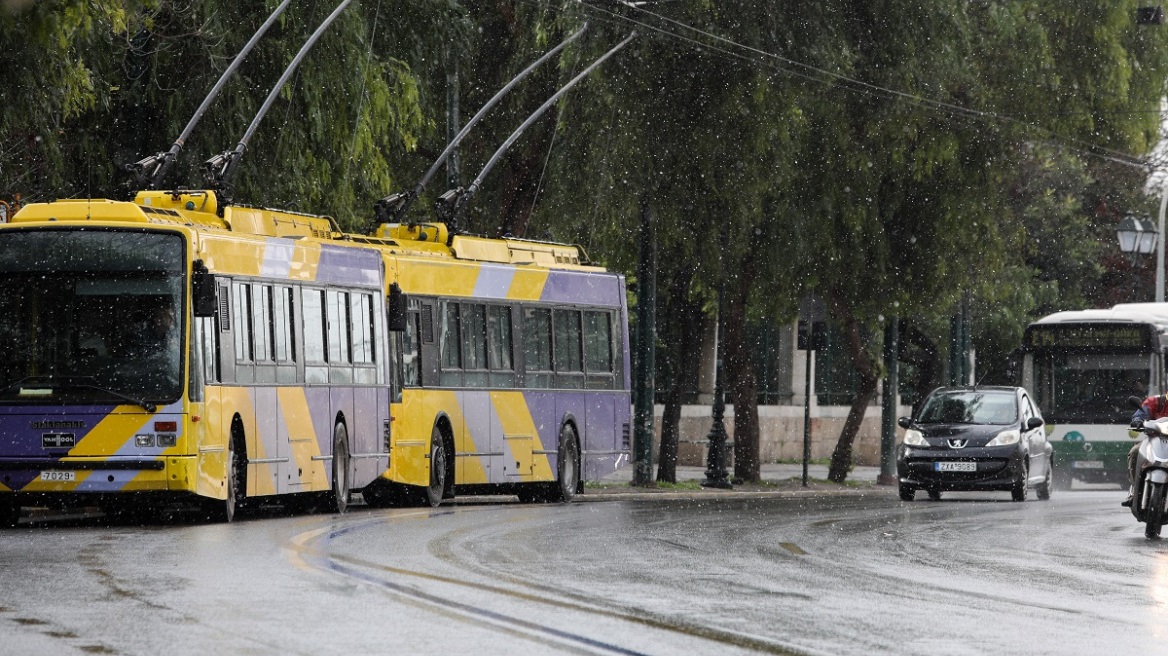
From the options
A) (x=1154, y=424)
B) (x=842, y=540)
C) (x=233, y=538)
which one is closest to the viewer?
(x=233, y=538)

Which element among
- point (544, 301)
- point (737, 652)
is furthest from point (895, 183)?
point (737, 652)

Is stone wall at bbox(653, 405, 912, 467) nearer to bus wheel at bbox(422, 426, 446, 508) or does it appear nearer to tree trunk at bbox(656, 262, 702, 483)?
tree trunk at bbox(656, 262, 702, 483)

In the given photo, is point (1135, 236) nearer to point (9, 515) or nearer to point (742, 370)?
point (742, 370)

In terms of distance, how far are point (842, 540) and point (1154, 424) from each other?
12.2 feet

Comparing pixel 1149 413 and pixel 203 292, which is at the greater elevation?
pixel 203 292

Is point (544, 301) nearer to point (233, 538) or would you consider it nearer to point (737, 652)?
point (233, 538)

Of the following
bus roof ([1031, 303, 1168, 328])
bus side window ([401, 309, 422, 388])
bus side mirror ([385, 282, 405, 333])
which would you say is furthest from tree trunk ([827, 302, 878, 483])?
bus side mirror ([385, 282, 405, 333])

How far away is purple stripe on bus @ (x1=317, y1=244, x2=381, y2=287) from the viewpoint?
25.0m

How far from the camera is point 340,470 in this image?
82.5 feet

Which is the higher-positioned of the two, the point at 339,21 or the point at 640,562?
the point at 339,21

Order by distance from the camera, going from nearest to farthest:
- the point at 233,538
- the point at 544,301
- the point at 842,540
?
the point at 233,538 < the point at 842,540 < the point at 544,301

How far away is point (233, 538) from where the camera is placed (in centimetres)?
1912

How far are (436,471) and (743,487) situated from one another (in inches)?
474

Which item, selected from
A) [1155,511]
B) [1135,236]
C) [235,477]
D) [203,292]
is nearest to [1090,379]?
[1135,236]
